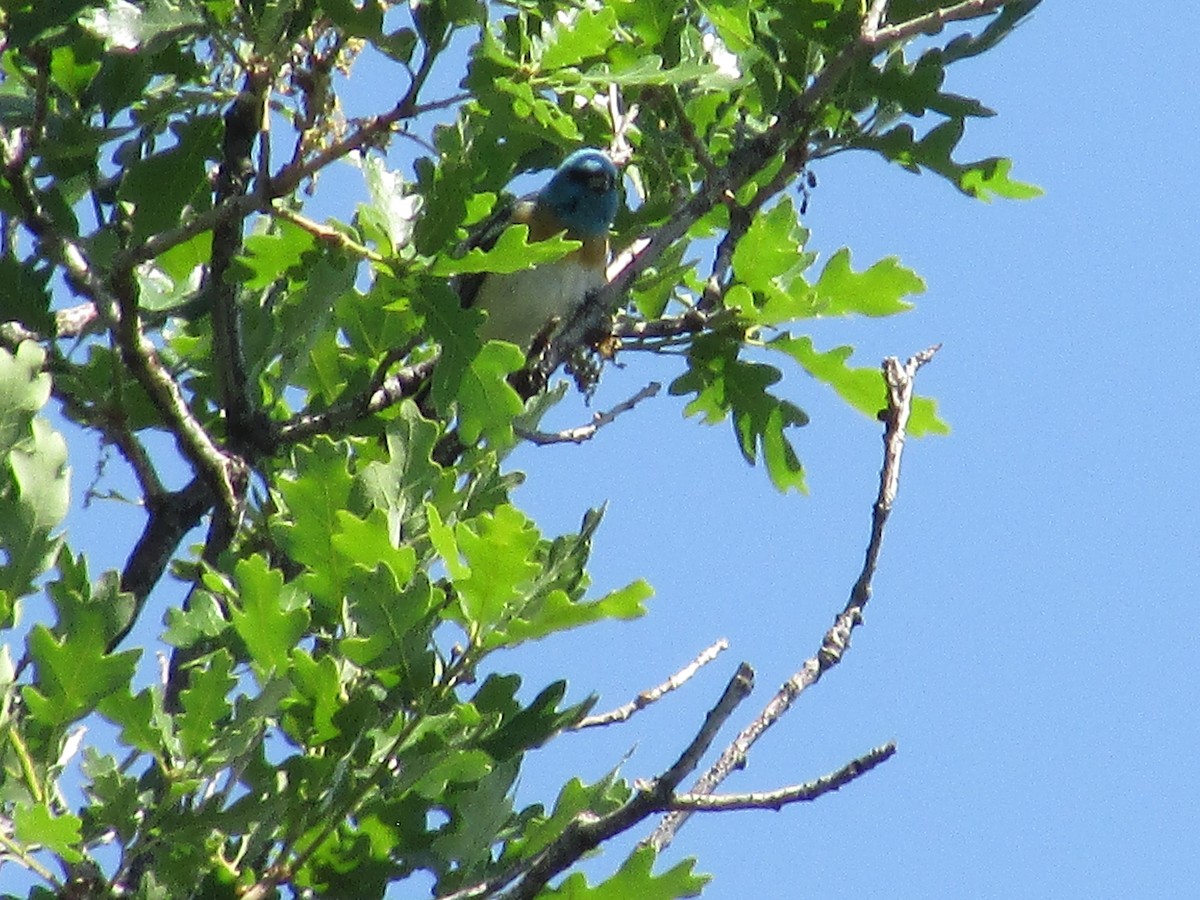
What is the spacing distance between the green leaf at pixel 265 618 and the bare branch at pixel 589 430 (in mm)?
894

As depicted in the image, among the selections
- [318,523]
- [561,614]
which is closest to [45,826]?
[318,523]

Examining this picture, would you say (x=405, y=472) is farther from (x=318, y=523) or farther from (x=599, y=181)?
(x=599, y=181)

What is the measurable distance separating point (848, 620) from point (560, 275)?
327 cm

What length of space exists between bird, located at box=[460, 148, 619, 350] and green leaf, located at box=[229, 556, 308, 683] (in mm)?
2596

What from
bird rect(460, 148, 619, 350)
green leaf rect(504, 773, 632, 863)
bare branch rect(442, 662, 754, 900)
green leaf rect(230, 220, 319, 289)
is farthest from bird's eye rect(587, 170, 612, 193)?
bare branch rect(442, 662, 754, 900)

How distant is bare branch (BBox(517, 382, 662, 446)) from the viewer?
3381 millimetres

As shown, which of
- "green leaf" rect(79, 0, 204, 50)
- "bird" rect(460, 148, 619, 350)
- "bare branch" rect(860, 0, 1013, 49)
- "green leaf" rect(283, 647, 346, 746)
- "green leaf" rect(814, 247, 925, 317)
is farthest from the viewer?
"bird" rect(460, 148, 619, 350)

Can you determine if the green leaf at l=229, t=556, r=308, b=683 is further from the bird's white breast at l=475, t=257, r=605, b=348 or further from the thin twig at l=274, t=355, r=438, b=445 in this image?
the bird's white breast at l=475, t=257, r=605, b=348

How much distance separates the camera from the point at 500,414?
3123 mm

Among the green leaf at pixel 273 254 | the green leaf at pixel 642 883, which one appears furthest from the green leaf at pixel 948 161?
the green leaf at pixel 642 883

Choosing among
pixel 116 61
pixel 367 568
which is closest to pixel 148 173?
pixel 116 61

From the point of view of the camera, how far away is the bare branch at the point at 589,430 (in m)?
3.38

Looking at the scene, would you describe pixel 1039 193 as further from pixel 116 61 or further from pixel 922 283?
pixel 116 61

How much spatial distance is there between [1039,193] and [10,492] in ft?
6.69
